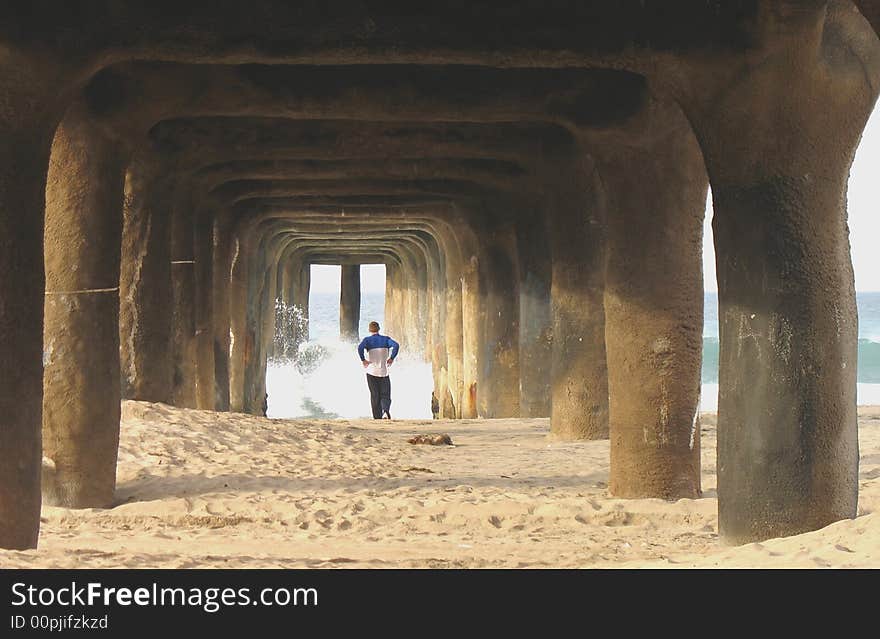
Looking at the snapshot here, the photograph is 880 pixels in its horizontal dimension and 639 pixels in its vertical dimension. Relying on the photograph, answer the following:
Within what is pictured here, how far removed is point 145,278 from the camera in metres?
10.8

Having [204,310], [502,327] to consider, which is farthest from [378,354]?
[204,310]

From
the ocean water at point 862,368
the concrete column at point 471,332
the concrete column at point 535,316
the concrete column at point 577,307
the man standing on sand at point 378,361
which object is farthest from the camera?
the ocean water at point 862,368

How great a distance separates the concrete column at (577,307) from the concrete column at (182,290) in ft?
13.2

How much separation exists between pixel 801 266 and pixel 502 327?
1090cm

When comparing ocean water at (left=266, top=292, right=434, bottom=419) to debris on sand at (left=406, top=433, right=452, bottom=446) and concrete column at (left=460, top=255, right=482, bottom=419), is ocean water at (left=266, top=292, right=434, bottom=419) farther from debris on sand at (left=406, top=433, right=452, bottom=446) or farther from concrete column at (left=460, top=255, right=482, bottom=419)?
debris on sand at (left=406, top=433, right=452, bottom=446)

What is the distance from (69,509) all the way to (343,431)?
547cm

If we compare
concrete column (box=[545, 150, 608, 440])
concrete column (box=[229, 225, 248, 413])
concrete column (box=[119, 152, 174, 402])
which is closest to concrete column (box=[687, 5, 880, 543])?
concrete column (box=[545, 150, 608, 440])

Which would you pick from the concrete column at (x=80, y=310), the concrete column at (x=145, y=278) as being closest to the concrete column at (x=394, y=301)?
the concrete column at (x=145, y=278)

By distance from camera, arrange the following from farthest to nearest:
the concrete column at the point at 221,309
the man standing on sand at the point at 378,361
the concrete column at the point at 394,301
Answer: the concrete column at the point at 394,301 < the man standing on sand at the point at 378,361 < the concrete column at the point at 221,309

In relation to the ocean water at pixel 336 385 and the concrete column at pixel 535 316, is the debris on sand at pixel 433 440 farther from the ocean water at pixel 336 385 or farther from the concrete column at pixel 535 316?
the ocean water at pixel 336 385

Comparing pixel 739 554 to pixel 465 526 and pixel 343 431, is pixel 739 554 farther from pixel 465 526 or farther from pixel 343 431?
pixel 343 431

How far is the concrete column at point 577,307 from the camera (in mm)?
11672

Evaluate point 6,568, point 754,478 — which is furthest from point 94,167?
point 754,478

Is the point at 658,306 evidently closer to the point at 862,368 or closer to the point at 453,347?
the point at 453,347
